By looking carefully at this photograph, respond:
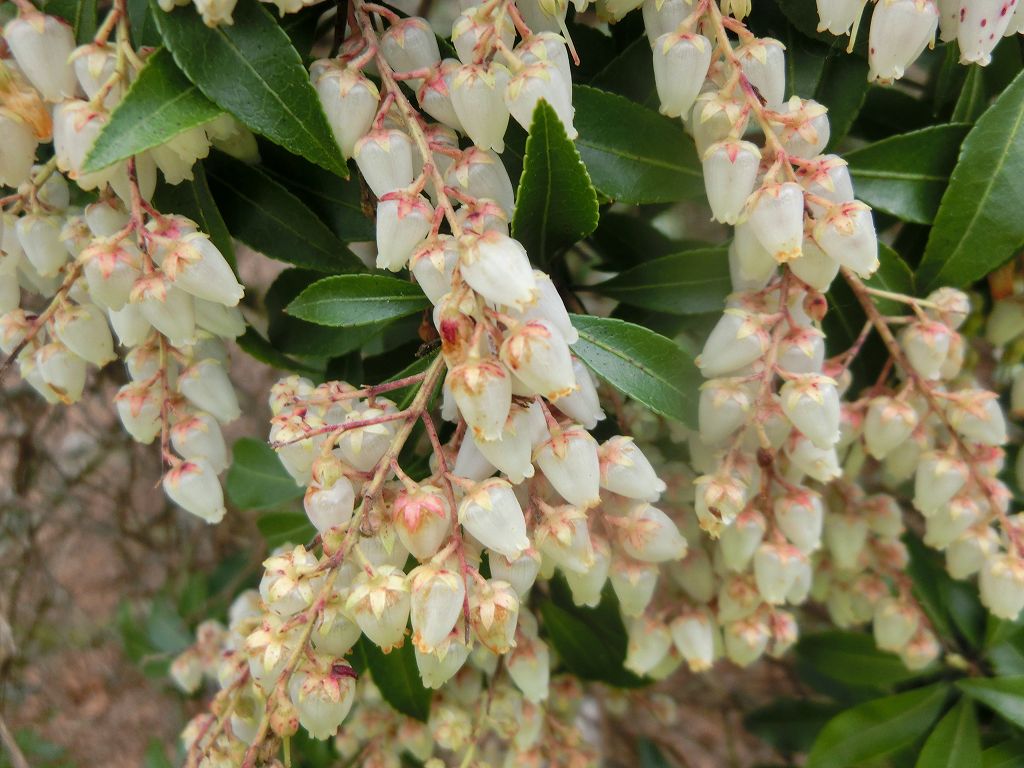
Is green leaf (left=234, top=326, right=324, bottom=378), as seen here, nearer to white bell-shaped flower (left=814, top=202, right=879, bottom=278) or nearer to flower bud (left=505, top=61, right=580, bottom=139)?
flower bud (left=505, top=61, right=580, bottom=139)

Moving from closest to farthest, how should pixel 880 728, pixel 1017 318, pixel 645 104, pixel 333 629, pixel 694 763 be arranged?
pixel 333 629 < pixel 645 104 < pixel 1017 318 < pixel 880 728 < pixel 694 763

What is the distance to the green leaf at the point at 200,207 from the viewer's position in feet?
3.02

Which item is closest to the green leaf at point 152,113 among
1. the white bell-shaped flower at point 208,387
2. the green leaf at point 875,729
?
the white bell-shaped flower at point 208,387

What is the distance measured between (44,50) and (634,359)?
61cm

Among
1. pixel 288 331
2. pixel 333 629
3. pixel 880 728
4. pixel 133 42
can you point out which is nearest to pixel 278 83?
pixel 133 42

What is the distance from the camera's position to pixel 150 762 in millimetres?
1708

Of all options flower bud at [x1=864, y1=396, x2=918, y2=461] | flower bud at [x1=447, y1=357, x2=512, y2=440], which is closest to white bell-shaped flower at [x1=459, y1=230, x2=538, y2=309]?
flower bud at [x1=447, y1=357, x2=512, y2=440]

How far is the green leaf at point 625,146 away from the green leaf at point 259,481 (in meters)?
0.62

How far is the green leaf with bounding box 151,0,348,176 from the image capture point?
792 millimetres

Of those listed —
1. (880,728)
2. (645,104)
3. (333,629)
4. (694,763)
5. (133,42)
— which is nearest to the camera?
(333,629)

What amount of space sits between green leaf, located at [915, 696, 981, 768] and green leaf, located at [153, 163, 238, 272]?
3.62ft

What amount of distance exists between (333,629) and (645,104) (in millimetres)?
649

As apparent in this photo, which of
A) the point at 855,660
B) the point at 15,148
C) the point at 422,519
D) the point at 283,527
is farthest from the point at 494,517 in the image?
the point at 855,660

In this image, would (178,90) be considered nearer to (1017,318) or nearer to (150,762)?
(1017,318)
